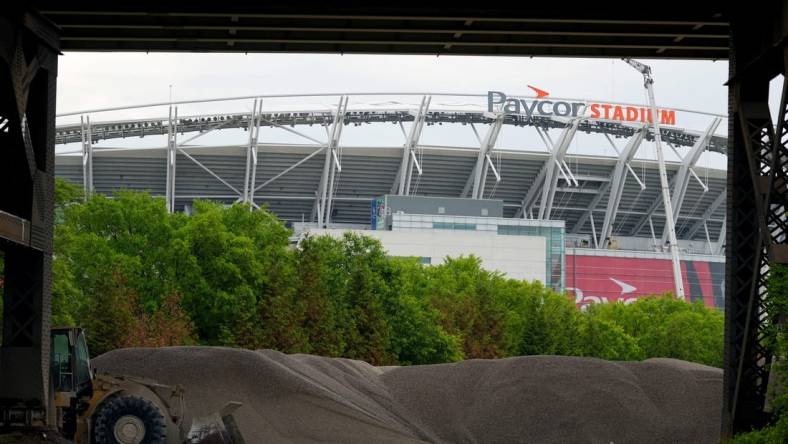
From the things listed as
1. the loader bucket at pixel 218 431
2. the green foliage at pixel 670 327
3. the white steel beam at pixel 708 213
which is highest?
the white steel beam at pixel 708 213

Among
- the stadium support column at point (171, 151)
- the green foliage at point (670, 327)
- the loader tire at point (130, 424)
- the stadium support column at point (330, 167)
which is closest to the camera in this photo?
the loader tire at point (130, 424)

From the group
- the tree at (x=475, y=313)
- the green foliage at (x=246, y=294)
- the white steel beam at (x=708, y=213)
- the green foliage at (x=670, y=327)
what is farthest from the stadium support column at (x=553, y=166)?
the green foliage at (x=246, y=294)

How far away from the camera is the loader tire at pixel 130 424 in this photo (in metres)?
27.9

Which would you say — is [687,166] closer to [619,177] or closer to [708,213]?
[619,177]

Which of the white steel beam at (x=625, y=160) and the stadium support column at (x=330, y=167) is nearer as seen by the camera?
the stadium support column at (x=330, y=167)

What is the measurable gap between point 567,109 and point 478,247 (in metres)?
17.1

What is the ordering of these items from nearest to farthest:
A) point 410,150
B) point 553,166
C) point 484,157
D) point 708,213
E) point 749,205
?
point 749,205 < point 410,150 < point 484,157 < point 553,166 < point 708,213

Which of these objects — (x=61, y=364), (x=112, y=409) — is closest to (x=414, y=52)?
(x=61, y=364)

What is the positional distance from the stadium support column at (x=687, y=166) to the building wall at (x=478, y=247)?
16.4 meters

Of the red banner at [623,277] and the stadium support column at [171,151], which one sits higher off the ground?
the stadium support column at [171,151]

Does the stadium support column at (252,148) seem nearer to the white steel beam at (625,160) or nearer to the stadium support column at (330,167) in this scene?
the stadium support column at (330,167)

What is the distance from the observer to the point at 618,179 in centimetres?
15838

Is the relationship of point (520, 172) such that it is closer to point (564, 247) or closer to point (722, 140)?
point (564, 247)

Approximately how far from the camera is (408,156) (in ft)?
494
